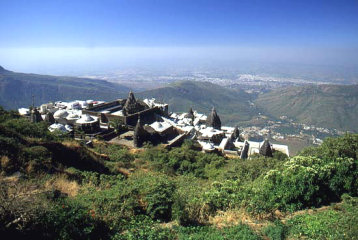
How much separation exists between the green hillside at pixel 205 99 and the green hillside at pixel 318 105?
46.0 feet

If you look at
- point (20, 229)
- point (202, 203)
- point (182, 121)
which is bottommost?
point (182, 121)

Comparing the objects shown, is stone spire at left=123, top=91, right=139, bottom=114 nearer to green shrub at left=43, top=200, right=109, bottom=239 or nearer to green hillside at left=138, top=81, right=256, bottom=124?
green shrub at left=43, top=200, right=109, bottom=239

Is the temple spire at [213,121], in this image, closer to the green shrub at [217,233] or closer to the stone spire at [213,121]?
the stone spire at [213,121]

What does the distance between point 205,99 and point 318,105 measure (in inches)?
2273

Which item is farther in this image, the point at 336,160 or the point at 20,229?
the point at 336,160

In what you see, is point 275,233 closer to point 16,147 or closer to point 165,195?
point 165,195

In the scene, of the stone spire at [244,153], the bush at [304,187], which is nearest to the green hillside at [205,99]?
the stone spire at [244,153]

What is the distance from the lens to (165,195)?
6.14 metres

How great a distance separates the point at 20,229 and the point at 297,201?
22.1 feet

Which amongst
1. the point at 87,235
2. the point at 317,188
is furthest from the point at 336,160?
the point at 87,235

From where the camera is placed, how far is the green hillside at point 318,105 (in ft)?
347

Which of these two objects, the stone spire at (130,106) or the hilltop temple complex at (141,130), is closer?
the hilltop temple complex at (141,130)

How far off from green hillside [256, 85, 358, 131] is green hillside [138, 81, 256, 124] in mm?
14014

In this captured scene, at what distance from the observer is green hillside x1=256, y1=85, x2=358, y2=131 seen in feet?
347
